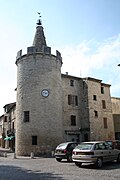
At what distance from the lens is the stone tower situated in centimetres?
2625

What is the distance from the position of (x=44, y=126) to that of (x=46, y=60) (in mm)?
8462

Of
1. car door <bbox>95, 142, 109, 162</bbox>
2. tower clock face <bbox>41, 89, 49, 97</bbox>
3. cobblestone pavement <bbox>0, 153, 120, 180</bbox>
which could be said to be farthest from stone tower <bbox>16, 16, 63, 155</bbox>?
car door <bbox>95, 142, 109, 162</bbox>

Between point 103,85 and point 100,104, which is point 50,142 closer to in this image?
point 100,104

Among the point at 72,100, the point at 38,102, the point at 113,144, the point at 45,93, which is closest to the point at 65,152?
the point at 113,144

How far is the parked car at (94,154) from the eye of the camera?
41.2ft

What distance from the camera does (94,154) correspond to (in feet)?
41.2

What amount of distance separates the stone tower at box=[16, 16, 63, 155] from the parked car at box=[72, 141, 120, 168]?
1313 cm

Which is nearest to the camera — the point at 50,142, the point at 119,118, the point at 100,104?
the point at 50,142

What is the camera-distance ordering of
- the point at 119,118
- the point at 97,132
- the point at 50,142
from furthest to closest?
1. the point at 119,118
2. the point at 97,132
3. the point at 50,142

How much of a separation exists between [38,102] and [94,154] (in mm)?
15270

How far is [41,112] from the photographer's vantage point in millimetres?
26703

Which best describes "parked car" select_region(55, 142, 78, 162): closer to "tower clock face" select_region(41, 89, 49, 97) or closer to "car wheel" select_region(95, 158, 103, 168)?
"car wheel" select_region(95, 158, 103, 168)

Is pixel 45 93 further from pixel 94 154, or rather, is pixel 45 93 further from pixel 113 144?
pixel 94 154

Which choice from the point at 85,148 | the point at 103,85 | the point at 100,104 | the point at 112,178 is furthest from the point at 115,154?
the point at 103,85
